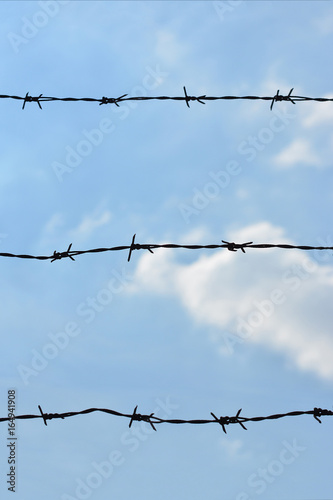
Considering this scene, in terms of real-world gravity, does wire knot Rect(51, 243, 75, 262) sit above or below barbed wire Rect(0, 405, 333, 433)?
above

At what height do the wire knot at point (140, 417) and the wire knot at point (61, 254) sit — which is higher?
the wire knot at point (61, 254)

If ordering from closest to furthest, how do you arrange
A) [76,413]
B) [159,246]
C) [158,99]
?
[76,413] < [159,246] < [158,99]

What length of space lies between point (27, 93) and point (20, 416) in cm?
313

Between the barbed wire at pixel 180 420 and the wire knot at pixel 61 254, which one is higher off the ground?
the wire knot at pixel 61 254

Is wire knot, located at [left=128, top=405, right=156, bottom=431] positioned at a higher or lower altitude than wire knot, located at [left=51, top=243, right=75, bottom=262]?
lower

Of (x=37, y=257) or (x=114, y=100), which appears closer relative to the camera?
(x=37, y=257)

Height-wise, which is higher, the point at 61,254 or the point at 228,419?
the point at 61,254

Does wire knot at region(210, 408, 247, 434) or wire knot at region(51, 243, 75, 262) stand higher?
wire knot at region(51, 243, 75, 262)

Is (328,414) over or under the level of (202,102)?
under

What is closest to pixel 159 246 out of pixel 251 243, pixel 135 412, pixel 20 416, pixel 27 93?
pixel 251 243

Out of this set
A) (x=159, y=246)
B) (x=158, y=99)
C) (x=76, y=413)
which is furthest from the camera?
(x=158, y=99)

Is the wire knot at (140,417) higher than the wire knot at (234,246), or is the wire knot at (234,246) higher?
the wire knot at (234,246)

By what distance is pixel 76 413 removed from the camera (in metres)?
4.71

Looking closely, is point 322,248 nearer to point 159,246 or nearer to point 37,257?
point 159,246
